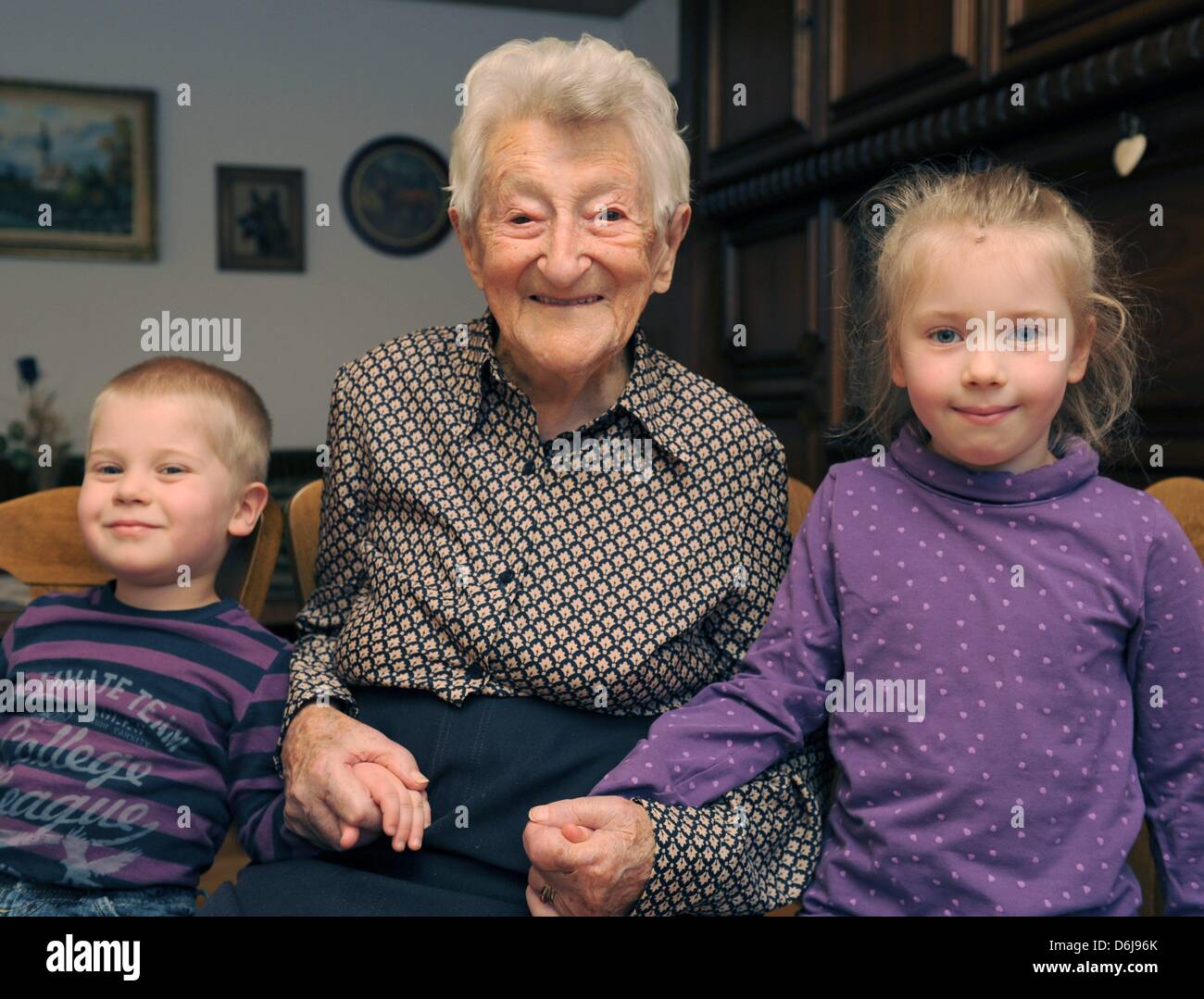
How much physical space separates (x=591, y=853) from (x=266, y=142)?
5.46 m

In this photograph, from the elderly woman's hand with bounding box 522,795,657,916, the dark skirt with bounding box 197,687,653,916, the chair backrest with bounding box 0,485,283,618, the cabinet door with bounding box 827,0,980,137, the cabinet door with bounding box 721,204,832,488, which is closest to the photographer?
the elderly woman's hand with bounding box 522,795,657,916

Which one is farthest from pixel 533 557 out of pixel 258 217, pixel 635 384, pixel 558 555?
pixel 258 217

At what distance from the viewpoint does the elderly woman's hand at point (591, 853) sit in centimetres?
99

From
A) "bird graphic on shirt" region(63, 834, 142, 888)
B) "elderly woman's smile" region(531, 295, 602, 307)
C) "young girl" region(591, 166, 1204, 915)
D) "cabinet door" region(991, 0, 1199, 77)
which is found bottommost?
"bird graphic on shirt" region(63, 834, 142, 888)

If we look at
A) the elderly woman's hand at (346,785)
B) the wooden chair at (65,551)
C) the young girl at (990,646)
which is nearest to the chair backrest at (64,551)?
the wooden chair at (65,551)

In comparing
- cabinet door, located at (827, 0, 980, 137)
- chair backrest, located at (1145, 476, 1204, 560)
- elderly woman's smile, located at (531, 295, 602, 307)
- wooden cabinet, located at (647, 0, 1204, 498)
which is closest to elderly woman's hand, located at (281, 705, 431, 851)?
elderly woman's smile, located at (531, 295, 602, 307)

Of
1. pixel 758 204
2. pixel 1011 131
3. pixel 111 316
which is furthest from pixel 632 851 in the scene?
pixel 111 316

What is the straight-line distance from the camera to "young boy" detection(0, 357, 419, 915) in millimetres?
1199

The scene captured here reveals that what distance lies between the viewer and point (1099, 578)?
1.04 meters

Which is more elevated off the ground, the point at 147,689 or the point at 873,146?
the point at 873,146

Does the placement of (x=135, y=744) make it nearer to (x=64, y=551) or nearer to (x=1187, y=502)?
(x=64, y=551)

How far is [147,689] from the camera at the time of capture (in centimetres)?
125

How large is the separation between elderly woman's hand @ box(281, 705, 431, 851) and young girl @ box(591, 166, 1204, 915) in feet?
0.64

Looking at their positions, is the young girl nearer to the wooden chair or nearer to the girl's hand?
the girl's hand
